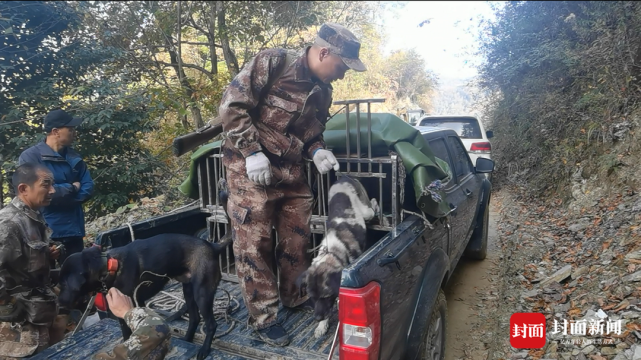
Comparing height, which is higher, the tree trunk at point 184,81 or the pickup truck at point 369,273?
the tree trunk at point 184,81

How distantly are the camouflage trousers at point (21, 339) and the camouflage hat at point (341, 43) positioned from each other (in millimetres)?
2586

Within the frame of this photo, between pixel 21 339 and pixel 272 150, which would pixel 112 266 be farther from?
pixel 272 150

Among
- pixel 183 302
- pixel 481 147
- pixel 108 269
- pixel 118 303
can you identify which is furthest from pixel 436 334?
pixel 481 147

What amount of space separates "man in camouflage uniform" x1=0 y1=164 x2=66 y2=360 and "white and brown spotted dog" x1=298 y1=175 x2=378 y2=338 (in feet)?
5.41

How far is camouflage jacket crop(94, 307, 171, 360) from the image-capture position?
1904 mm

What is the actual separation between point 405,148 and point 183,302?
187 centimetres

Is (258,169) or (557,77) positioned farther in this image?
(557,77)

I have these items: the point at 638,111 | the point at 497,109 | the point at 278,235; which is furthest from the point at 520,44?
the point at 278,235

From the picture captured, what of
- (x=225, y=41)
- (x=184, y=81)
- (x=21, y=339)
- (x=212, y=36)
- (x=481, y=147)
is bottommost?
(x=21, y=339)

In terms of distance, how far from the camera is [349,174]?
278 centimetres

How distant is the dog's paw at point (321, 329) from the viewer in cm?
238

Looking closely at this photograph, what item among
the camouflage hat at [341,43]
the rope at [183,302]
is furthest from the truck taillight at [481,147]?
the rope at [183,302]

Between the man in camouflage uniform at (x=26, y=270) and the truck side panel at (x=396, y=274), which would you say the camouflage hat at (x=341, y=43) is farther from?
the man in camouflage uniform at (x=26, y=270)

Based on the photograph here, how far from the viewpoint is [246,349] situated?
2.27 meters
